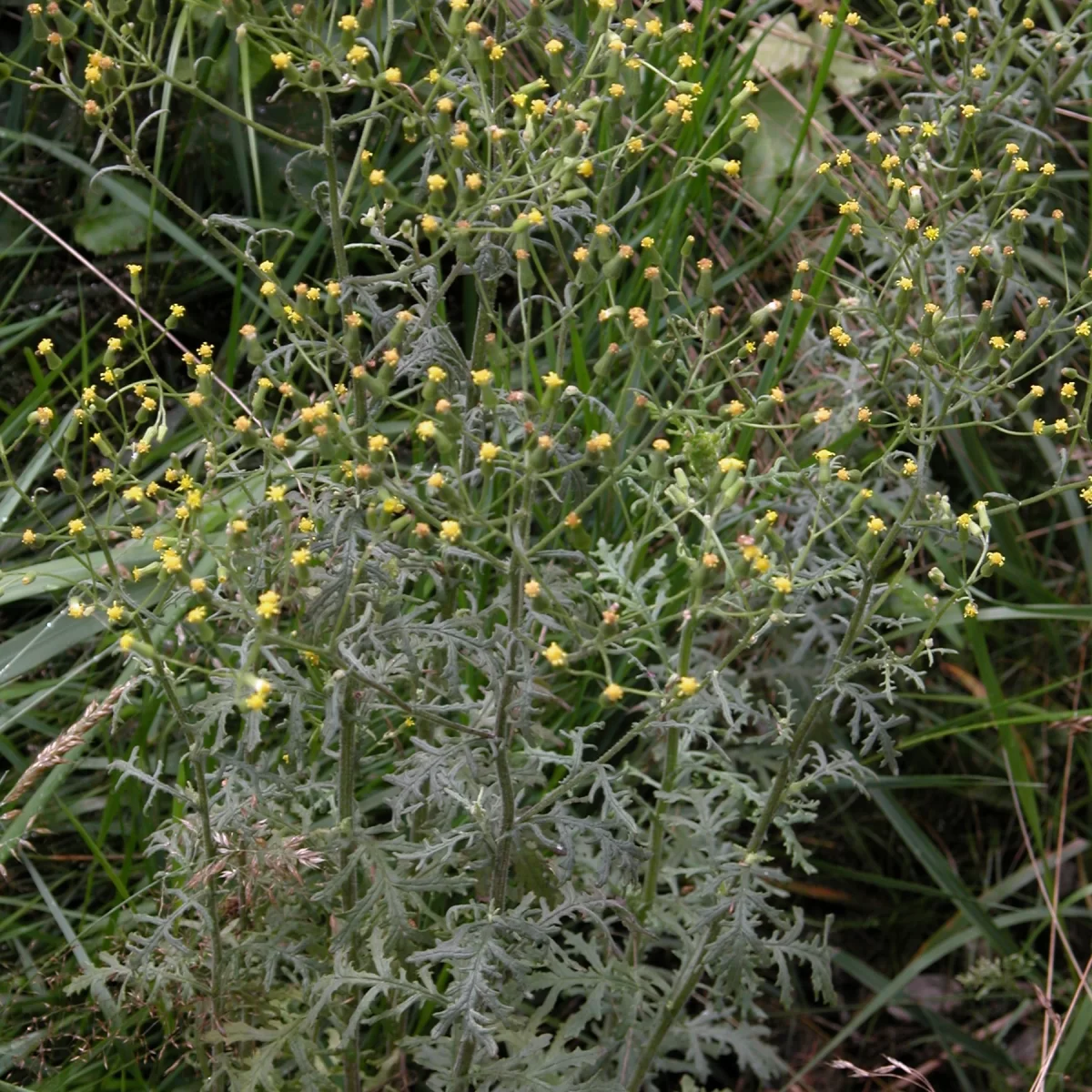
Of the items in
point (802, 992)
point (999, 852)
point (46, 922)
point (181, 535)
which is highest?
point (181, 535)

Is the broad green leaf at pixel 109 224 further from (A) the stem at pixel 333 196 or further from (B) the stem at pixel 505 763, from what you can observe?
(B) the stem at pixel 505 763

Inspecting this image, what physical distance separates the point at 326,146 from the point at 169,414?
7.47 ft

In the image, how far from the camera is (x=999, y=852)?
4379 mm

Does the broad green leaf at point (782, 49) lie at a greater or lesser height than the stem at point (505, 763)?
greater

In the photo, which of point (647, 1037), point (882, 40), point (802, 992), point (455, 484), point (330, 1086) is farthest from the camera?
point (882, 40)

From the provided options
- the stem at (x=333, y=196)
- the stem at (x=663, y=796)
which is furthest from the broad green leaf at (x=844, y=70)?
the stem at (x=333, y=196)

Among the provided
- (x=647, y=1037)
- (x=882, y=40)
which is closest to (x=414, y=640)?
(x=647, y=1037)

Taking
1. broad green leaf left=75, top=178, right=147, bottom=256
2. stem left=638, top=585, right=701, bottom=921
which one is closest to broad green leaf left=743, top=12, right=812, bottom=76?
broad green leaf left=75, top=178, right=147, bottom=256

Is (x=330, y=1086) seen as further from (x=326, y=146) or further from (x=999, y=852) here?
(x=999, y=852)

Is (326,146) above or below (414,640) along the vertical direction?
above

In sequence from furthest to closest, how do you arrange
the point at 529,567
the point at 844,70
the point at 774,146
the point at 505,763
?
the point at 844,70
the point at 774,146
the point at 505,763
the point at 529,567

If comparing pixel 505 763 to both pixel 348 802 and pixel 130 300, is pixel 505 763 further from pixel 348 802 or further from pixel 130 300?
pixel 130 300

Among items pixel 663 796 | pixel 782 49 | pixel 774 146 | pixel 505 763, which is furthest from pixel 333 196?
pixel 782 49

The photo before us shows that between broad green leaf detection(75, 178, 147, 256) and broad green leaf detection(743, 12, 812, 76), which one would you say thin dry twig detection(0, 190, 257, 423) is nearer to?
broad green leaf detection(75, 178, 147, 256)
